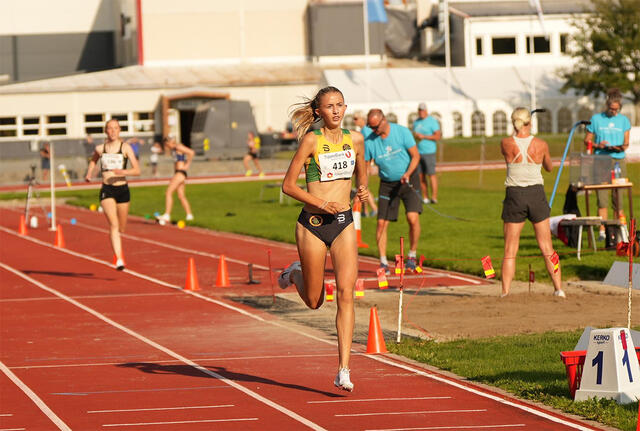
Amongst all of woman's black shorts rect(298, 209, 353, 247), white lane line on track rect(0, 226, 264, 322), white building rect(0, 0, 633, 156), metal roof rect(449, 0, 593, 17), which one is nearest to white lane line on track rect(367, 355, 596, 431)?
woman's black shorts rect(298, 209, 353, 247)

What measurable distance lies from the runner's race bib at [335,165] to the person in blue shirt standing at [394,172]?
7.37 m

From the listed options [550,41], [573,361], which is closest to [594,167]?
[573,361]

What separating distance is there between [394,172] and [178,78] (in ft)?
184

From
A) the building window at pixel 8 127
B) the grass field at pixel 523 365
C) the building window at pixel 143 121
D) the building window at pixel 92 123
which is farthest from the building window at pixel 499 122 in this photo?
the grass field at pixel 523 365

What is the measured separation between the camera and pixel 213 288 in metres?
16.6

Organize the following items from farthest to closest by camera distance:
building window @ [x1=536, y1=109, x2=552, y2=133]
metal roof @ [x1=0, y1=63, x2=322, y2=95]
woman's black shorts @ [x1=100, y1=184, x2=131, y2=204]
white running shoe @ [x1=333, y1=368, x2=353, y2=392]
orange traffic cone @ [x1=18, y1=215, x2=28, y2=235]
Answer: metal roof @ [x1=0, y1=63, x2=322, y2=95], building window @ [x1=536, y1=109, x2=552, y2=133], orange traffic cone @ [x1=18, y1=215, x2=28, y2=235], woman's black shorts @ [x1=100, y1=184, x2=131, y2=204], white running shoe @ [x1=333, y1=368, x2=353, y2=392]

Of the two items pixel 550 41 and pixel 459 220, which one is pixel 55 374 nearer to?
pixel 459 220

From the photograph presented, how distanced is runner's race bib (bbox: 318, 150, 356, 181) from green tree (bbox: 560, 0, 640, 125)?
5327cm

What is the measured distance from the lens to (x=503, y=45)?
71.3m

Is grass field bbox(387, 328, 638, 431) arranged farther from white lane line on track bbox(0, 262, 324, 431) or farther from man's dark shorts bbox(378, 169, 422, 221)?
man's dark shorts bbox(378, 169, 422, 221)

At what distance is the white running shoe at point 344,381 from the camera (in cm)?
899

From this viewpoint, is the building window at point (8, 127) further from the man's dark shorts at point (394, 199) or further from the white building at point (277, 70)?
the man's dark shorts at point (394, 199)

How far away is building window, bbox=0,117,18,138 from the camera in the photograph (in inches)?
2721

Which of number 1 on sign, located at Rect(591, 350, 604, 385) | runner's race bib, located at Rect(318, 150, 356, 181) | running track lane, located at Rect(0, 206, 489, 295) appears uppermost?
runner's race bib, located at Rect(318, 150, 356, 181)
